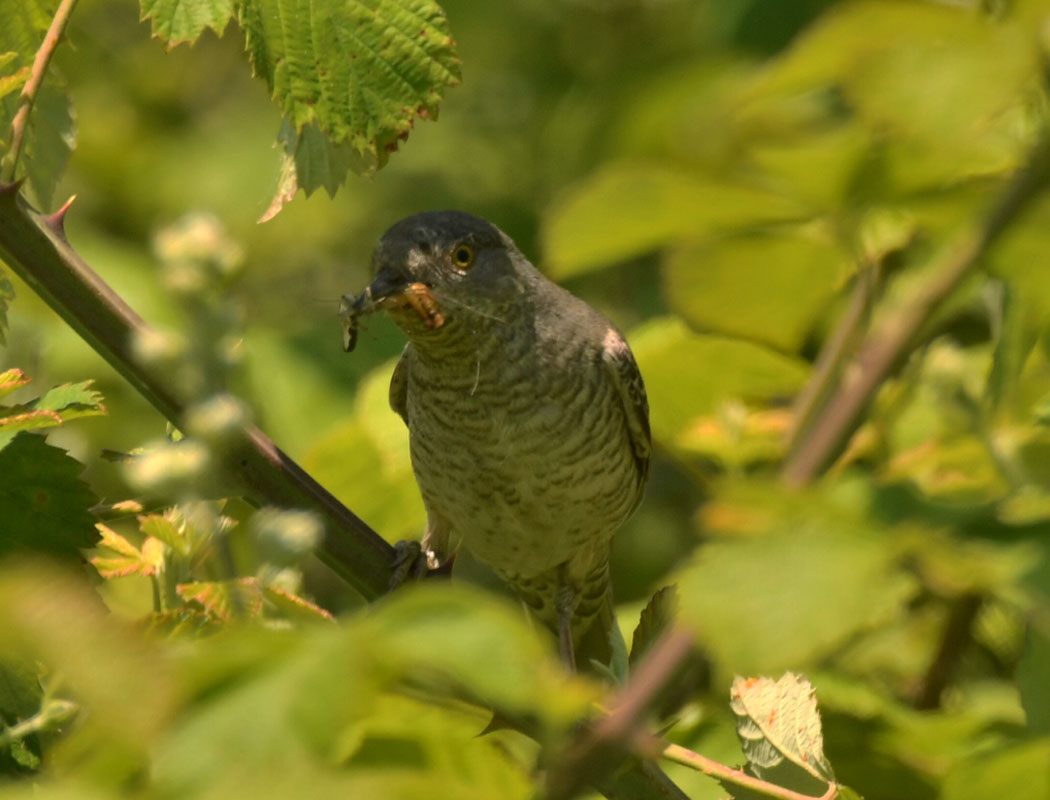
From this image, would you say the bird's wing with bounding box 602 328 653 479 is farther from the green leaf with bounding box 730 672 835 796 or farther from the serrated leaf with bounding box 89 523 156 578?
the serrated leaf with bounding box 89 523 156 578

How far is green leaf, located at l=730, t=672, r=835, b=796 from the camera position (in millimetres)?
2371

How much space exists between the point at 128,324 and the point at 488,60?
19.6 ft

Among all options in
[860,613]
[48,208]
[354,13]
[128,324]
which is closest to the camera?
[860,613]

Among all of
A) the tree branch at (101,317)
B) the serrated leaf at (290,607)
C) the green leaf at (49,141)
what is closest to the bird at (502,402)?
the green leaf at (49,141)

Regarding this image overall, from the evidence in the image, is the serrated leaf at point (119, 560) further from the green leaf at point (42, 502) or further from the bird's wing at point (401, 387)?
the bird's wing at point (401, 387)

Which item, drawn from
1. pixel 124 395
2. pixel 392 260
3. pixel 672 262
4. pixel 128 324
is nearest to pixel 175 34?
pixel 128 324

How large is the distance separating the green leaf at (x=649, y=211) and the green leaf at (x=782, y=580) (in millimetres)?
460

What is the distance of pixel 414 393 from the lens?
13.4ft

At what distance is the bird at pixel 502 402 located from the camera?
3787 mm

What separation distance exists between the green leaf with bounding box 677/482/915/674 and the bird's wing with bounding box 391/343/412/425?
9.46ft

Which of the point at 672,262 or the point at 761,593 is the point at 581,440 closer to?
the point at 672,262

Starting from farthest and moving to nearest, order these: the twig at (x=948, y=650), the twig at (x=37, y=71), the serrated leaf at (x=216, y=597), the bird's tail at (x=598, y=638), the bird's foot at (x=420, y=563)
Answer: the bird's tail at (x=598, y=638) → the twig at (x=948, y=650) → the bird's foot at (x=420, y=563) → the twig at (x=37, y=71) → the serrated leaf at (x=216, y=597)

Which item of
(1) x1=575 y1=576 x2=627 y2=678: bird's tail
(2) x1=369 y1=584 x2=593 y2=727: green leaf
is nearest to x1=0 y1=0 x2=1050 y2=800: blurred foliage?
(2) x1=369 y1=584 x2=593 y2=727: green leaf

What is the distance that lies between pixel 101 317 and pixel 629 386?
2.23 meters
